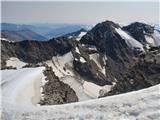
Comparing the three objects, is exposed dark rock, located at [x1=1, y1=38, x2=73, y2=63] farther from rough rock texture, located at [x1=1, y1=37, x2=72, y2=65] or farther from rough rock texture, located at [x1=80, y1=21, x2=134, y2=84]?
rough rock texture, located at [x1=80, y1=21, x2=134, y2=84]

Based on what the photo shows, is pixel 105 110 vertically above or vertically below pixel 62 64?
above

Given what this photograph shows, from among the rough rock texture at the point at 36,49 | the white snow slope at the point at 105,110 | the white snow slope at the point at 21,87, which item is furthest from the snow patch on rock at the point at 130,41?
the white snow slope at the point at 105,110

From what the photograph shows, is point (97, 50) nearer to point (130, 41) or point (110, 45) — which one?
point (110, 45)

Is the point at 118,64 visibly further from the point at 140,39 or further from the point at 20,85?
the point at 20,85

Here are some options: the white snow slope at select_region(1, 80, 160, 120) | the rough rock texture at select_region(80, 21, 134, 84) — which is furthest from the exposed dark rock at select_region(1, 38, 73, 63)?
the white snow slope at select_region(1, 80, 160, 120)

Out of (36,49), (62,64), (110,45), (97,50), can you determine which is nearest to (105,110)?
(62,64)

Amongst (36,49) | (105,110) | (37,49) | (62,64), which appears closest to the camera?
(105,110)

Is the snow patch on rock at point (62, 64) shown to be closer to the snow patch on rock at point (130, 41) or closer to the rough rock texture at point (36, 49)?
the rough rock texture at point (36, 49)

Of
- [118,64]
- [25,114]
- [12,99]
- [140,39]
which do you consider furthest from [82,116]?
[140,39]
